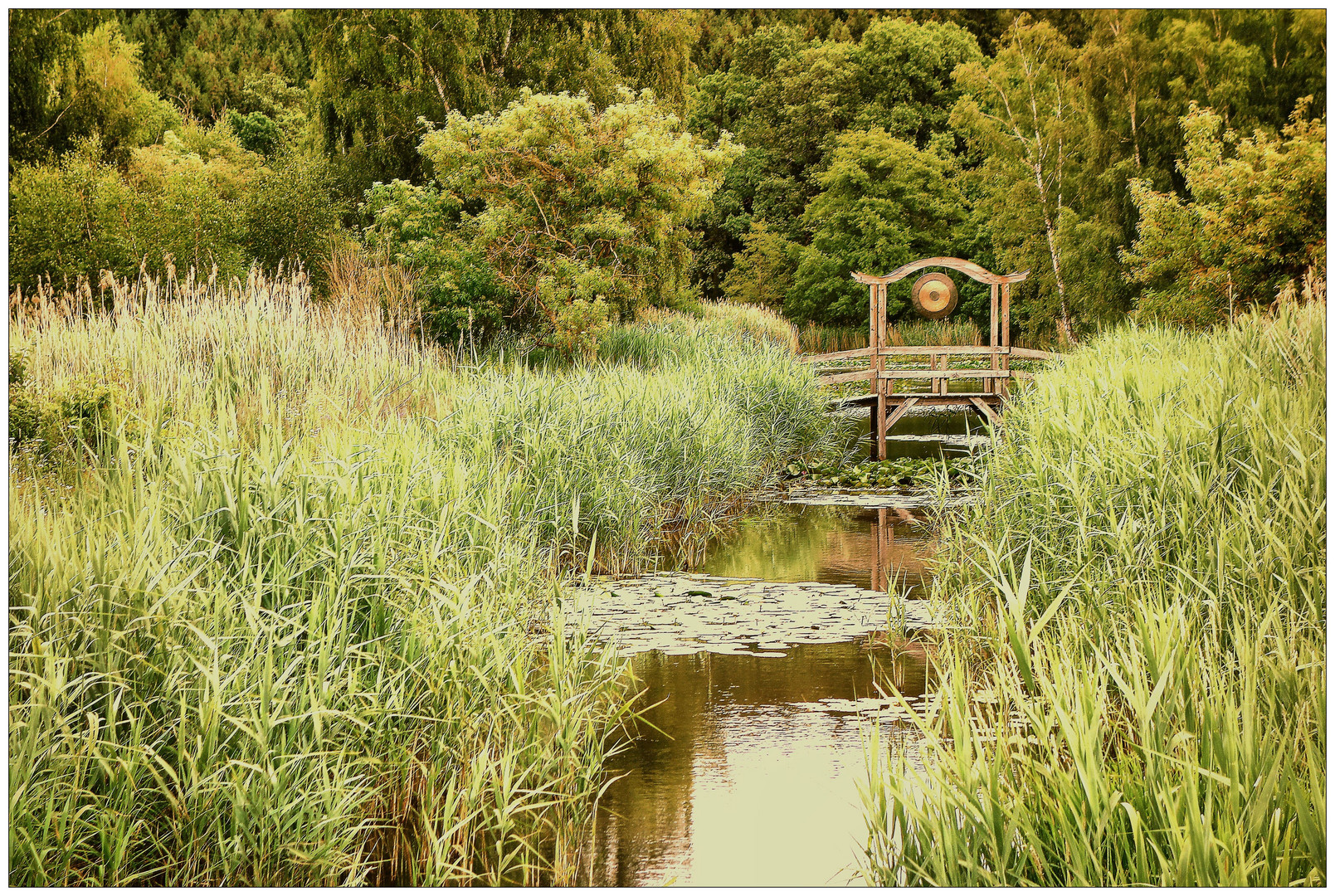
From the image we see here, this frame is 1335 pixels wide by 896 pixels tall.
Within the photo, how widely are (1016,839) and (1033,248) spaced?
2423 cm

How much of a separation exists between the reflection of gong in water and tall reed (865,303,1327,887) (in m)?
10.8

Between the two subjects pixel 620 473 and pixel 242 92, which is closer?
pixel 620 473

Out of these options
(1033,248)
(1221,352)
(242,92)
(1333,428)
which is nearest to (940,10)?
(1033,248)

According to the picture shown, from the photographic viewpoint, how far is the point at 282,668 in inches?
139

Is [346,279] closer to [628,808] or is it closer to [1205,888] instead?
[628,808]

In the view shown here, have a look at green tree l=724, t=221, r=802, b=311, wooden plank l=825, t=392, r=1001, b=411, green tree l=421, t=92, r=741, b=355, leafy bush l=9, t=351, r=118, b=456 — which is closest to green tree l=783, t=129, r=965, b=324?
green tree l=724, t=221, r=802, b=311

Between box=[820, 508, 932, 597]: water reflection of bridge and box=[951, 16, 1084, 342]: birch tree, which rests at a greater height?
box=[951, 16, 1084, 342]: birch tree

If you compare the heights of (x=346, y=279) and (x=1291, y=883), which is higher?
(x=346, y=279)

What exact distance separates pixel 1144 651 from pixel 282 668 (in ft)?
8.58

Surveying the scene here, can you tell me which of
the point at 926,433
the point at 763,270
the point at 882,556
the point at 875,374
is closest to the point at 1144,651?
the point at 882,556

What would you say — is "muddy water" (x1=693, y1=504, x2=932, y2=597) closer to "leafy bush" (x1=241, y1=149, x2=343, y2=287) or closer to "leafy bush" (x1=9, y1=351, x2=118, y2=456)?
"leafy bush" (x1=9, y1=351, x2=118, y2=456)

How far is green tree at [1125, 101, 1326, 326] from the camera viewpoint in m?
11.9

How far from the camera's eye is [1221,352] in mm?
6738

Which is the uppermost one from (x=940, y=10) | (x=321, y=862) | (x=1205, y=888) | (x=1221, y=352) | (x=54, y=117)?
(x=940, y=10)
